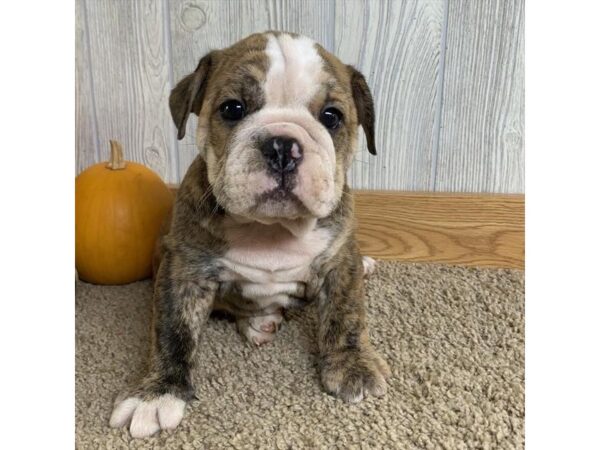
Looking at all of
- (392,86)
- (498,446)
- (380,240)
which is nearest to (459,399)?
(498,446)

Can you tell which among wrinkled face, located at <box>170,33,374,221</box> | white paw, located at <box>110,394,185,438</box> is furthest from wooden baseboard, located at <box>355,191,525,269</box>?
white paw, located at <box>110,394,185,438</box>

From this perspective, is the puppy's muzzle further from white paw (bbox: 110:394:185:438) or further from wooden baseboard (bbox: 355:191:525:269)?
wooden baseboard (bbox: 355:191:525:269)

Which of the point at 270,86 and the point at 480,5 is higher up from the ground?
the point at 480,5

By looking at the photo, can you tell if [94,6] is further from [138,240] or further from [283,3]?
[138,240]

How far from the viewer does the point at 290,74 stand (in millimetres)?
1563

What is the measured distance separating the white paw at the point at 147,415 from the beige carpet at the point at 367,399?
0.02 metres

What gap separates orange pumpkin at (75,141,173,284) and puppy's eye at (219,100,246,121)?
97cm


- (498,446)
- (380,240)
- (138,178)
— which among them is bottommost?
(498,446)

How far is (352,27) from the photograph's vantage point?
254cm

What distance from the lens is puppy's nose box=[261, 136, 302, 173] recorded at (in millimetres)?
1406

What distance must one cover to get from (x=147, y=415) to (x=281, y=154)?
0.76m

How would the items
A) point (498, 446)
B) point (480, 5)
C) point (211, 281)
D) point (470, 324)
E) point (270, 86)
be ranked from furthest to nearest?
point (480, 5), point (470, 324), point (211, 281), point (270, 86), point (498, 446)

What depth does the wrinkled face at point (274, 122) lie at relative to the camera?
142 centimetres

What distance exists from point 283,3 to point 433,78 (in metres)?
0.75
